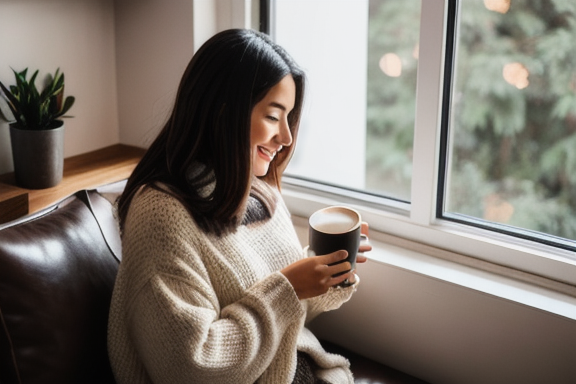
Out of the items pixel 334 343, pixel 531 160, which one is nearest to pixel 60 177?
pixel 334 343

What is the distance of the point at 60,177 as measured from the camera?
1704 millimetres

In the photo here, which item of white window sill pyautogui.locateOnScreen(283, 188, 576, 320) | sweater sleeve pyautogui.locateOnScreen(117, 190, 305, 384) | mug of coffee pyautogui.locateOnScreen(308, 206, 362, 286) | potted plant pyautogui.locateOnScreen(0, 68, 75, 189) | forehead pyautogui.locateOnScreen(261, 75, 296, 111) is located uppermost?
forehead pyautogui.locateOnScreen(261, 75, 296, 111)

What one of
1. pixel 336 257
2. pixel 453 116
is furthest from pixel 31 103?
pixel 453 116

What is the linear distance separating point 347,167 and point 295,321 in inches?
27.2

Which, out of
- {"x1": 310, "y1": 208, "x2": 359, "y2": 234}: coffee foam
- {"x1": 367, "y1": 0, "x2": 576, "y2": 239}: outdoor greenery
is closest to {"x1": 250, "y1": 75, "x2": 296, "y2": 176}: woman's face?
{"x1": 310, "y1": 208, "x2": 359, "y2": 234}: coffee foam

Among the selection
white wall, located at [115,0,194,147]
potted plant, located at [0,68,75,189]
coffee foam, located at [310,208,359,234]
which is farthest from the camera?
white wall, located at [115,0,194,147]

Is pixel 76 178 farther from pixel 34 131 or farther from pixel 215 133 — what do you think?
pixel 215 133

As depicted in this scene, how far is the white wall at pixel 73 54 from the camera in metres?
1.70

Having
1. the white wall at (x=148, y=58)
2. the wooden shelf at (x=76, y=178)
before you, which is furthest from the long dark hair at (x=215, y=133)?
the white wall at (x=148, y=58)

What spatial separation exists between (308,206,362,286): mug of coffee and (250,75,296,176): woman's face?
0.53 ft

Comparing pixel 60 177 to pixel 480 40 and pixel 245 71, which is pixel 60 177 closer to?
pixel 245 71

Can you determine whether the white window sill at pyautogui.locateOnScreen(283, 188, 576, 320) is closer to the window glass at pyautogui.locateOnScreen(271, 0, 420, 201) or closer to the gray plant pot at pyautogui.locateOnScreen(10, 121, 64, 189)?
the window glass at pyautogui.locateOnScreen(271, 0, 420, 201)

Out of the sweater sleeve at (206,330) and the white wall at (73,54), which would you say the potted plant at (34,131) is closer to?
the white wall at (73,54)

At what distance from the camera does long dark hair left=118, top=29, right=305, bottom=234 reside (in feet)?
4.05
